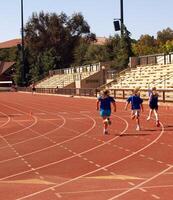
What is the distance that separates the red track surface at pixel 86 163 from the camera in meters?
10.3

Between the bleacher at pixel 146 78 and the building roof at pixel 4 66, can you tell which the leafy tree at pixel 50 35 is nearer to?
the building roof at pixel 4 66

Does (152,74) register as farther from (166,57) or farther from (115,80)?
(115,80)

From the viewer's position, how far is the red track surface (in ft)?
33.7

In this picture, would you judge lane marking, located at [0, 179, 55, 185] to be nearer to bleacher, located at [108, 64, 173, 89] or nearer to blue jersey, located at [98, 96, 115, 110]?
blue jersey, located at [98, 96, 115, 110]

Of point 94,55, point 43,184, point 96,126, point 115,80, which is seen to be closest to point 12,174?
point 43,184

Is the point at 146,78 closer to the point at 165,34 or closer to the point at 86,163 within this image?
the point at 86,163

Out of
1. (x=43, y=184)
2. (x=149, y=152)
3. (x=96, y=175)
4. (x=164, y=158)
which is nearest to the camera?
(x=43, y=184)

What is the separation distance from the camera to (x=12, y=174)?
1248cm

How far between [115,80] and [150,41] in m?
56.2

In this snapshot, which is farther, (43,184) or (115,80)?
(115,80)

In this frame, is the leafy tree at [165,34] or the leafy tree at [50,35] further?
the leafy tree at [165,34]

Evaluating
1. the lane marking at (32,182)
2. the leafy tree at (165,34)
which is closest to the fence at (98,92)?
the lane marking at (32,182)

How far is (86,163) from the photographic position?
1378 cm

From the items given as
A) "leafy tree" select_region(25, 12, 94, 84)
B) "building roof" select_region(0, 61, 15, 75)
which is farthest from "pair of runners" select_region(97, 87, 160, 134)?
"building roof" select_region(0, 61, 15, 75)
